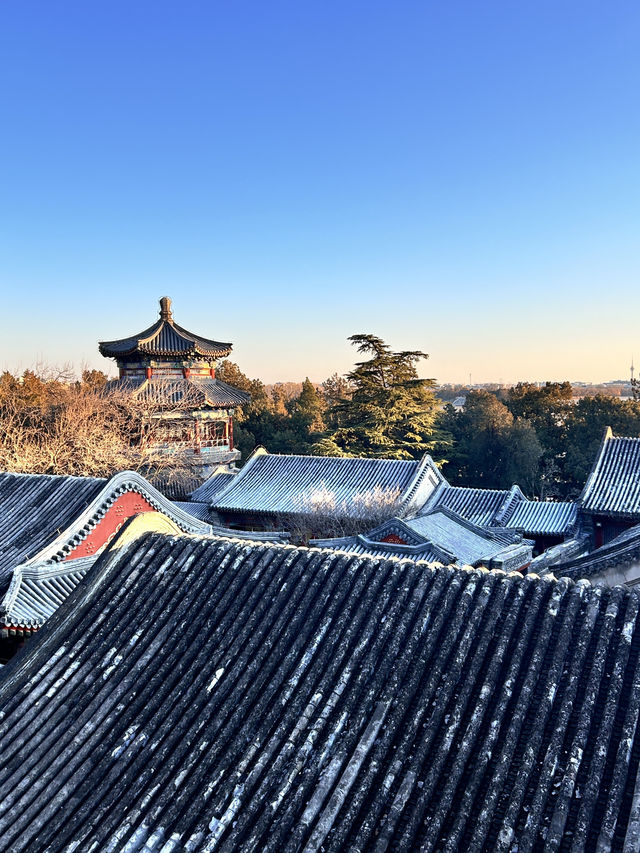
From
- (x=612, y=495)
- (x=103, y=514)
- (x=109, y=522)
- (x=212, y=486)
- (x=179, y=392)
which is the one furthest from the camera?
(x=179, y=392)

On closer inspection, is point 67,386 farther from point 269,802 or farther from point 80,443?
point 269,802

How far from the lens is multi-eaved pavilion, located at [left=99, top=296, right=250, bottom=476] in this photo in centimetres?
3023

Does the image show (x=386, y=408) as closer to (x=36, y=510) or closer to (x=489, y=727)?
(x=36, y=510)

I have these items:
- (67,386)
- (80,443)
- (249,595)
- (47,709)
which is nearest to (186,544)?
(249,595)

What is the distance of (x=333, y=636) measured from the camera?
522 cm

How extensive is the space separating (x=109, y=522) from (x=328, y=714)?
9812mm

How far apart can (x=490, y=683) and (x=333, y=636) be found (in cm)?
131

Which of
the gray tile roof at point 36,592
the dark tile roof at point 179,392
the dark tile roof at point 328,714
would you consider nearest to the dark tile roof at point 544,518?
the dark tile roof at point 179,392

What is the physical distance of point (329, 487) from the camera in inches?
980

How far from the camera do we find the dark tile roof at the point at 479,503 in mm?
23406

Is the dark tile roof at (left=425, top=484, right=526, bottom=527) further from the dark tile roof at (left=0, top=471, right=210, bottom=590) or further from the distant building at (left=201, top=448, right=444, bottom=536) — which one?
the dark tile roof at (left=0, top=471, right=210, bottom=590)

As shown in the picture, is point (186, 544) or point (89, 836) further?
point (186, 544)

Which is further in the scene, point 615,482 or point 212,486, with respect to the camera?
point 212,486

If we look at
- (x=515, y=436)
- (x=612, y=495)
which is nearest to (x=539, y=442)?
(x=515, y=436)
